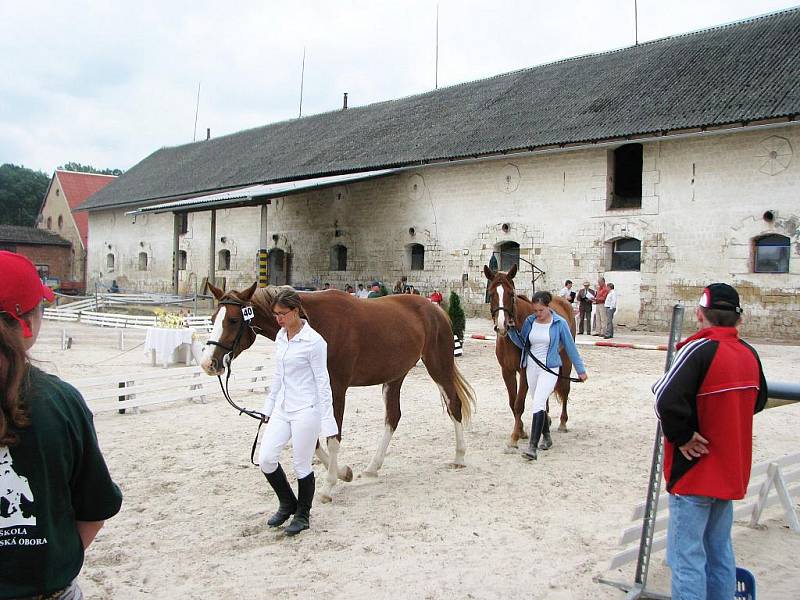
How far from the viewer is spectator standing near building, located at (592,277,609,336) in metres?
18.5

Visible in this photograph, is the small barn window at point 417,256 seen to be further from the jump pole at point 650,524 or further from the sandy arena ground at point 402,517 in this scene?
the jump pole at point 650,524

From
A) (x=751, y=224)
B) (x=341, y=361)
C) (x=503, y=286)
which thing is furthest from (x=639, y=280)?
(x=341, y=361)

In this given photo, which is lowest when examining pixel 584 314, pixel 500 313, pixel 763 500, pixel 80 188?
pixel 763 500

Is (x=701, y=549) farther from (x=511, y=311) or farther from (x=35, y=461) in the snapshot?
(x=511, y=311)

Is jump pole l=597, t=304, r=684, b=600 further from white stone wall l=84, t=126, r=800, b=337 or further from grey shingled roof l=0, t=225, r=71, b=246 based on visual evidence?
grey shingled roof l=0, t=225, r=71, b=246

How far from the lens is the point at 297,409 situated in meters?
4.58

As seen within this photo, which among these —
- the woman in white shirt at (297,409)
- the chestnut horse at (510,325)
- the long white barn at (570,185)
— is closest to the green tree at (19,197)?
the long white barn at (570,185)

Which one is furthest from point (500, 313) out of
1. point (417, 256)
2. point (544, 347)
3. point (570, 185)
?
point (417, 256)

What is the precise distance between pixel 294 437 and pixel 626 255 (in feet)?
56.6

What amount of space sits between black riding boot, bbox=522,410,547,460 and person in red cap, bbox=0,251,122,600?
5133 millimetres

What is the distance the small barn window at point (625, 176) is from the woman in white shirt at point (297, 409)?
1739 cm

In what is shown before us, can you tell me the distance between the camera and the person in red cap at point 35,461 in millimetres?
1654

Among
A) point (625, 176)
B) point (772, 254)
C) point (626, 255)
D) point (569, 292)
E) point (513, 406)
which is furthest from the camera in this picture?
point (625, 176)

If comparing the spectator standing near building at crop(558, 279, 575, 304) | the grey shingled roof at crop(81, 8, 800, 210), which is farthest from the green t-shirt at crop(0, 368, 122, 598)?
the spectator standing near building at crop(558, 279, 575, 304)
